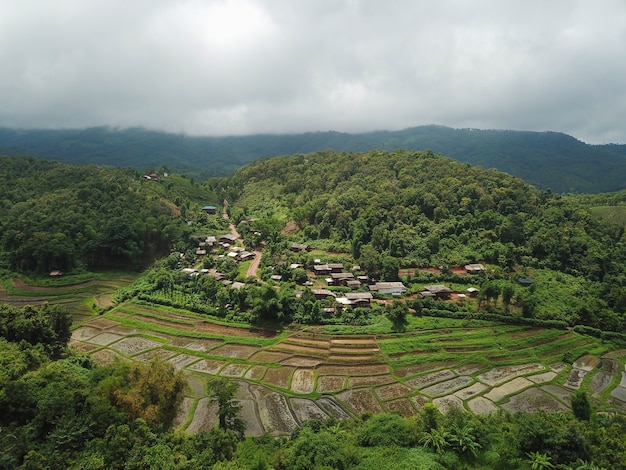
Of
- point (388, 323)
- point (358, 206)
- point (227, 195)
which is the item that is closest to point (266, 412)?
point (388, 323)

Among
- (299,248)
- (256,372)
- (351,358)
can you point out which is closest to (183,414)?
(256,372)

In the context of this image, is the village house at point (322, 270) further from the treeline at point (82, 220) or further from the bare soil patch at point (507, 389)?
the bare soil patch at point (507, 389)

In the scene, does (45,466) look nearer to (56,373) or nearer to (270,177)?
(56,373)

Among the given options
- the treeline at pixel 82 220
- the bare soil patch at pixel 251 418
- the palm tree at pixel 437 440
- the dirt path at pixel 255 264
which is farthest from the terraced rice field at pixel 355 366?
the treeline at pixel 82 220

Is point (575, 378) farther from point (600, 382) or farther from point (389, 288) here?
point (389, 288)

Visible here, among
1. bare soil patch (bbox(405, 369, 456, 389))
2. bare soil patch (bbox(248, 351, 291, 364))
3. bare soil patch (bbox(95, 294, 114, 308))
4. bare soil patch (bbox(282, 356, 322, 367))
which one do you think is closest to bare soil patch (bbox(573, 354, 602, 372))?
bare soil patch (bbox(405, 369, 456, 389))

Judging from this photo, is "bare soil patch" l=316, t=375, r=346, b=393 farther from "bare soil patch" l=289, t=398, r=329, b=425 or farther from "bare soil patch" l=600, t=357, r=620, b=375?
"bare soil patch" l=600, t=357, r=620, b=375
